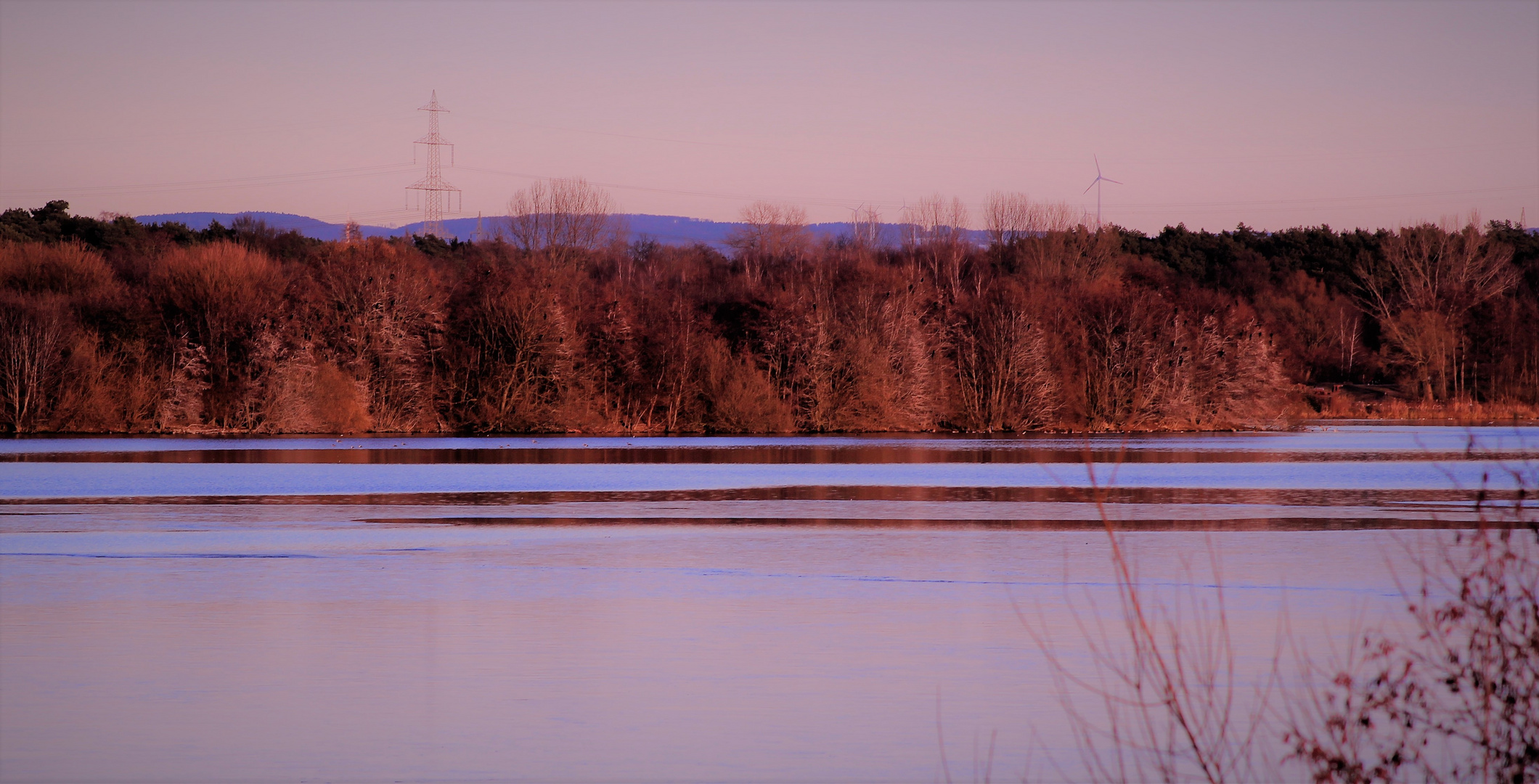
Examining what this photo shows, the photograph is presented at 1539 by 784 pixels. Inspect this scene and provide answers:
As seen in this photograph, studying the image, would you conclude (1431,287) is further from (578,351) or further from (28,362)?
(28,362)

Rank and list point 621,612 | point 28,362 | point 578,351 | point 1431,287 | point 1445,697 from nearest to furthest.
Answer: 1. point 1445,697
2. point 621,612
3. point 28,362
4. point 578,351
5. point 1431,287

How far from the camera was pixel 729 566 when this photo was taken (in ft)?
44.8

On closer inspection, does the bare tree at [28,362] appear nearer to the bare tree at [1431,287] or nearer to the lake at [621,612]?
the lake at [621,612]

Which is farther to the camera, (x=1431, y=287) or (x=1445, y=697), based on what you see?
(x=1431, y=287)

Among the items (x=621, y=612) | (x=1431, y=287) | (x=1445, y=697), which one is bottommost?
(x=621, y=612)

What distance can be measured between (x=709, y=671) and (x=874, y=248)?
80.1 m

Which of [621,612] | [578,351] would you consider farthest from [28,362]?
[621,612]

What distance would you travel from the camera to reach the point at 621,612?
11094 millimetres

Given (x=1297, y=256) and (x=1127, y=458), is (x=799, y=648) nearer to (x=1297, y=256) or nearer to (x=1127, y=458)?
(x=1127, y=458)

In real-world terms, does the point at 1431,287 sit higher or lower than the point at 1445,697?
higher

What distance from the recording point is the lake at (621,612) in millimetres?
7211

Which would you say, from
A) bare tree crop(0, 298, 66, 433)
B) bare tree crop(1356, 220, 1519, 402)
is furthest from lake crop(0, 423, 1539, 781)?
bare tree crop(1356, 220, 1519, 402)

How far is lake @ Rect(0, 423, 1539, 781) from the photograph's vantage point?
23.7 ft

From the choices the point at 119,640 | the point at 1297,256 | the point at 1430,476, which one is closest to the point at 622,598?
the point at 119,640
